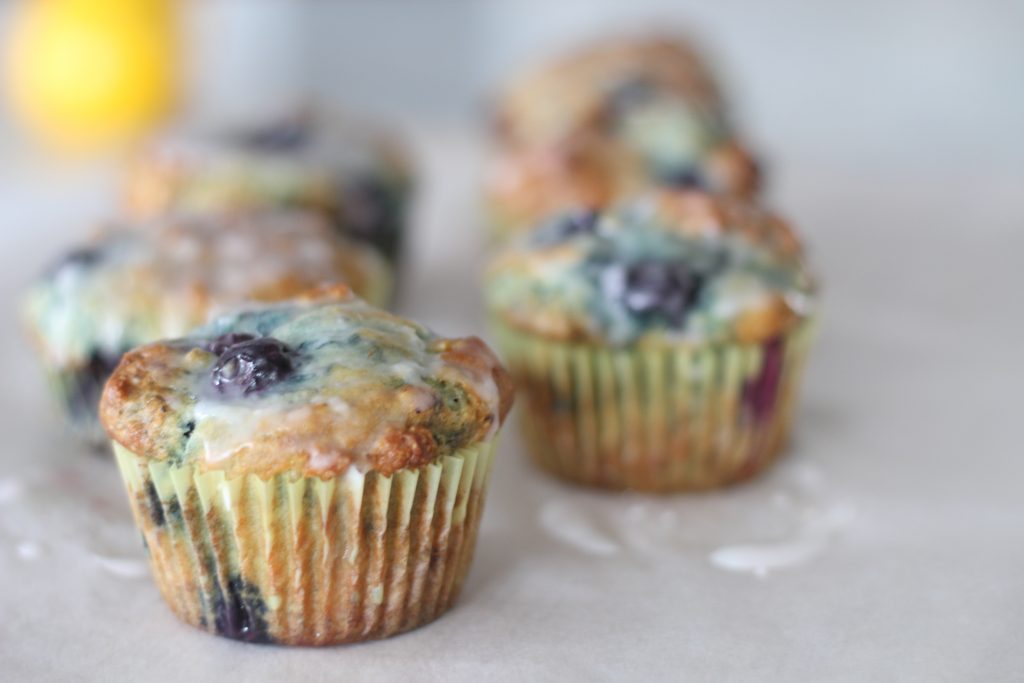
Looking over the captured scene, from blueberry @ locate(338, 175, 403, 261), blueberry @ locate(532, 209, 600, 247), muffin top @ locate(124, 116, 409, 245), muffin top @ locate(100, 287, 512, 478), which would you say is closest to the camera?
muffin top @ locate(100, 287, 512, 478)

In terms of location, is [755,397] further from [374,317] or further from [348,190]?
[348,190]

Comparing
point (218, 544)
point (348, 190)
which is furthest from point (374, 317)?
point (348, 190)

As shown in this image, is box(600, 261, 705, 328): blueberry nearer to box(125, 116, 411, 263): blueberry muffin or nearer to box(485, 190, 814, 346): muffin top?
box(485, 190, 814, 346): muffin top

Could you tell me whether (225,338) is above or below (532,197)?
above

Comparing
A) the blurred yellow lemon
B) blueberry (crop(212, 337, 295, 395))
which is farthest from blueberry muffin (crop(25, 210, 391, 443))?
the blurred yellow lemon

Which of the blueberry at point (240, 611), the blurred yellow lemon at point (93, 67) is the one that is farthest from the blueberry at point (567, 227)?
the blurred yellow lemon at point (93, 67)

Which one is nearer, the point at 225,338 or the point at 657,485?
the point at 225,338
